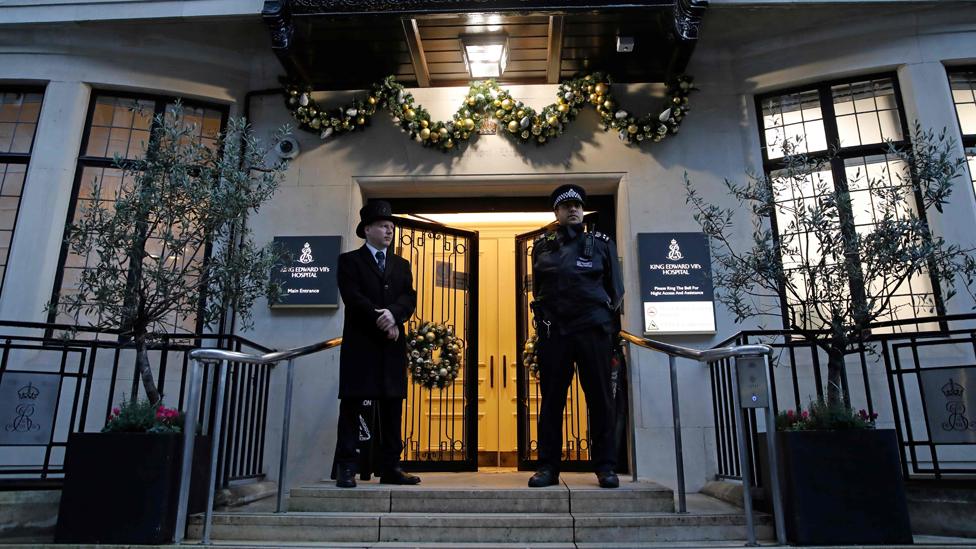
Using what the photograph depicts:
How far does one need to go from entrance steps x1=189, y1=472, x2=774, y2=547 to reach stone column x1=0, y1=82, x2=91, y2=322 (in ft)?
10.1

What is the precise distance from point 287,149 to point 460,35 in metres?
1.91

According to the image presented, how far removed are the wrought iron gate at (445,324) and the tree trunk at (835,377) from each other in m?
3.09

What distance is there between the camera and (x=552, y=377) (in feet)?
14.2

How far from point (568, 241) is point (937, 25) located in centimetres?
416

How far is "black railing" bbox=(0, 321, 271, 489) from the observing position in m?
4.26

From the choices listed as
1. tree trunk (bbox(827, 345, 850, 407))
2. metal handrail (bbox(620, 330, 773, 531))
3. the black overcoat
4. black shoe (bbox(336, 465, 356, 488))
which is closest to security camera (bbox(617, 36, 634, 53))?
metal handrail (bbox(620, 330, 773, 531))

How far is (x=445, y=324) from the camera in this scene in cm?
636

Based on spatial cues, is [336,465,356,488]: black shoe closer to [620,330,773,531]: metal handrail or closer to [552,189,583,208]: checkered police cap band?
[620,330,773,531]: metal handrail

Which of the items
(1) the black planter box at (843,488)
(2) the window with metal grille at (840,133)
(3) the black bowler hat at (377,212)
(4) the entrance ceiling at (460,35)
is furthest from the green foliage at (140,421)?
(2) the window with metal grille at (840,133)

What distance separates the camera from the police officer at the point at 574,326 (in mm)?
4227

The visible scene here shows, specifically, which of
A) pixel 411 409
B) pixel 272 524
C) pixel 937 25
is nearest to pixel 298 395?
pixel 411 409

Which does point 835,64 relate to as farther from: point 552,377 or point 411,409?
point 411,409

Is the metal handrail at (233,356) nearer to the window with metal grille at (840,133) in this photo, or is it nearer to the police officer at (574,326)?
the police officer at (574,326)

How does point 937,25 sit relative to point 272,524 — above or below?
above
